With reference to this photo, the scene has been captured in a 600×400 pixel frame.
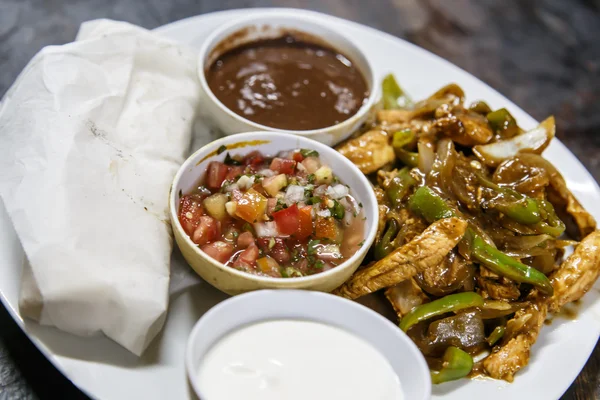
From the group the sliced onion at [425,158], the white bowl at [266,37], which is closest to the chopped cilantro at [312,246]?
the white bowl at [266,37]

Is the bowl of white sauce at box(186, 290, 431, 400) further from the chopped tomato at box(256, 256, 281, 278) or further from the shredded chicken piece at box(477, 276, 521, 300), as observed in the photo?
the shredded chicken piece at box(477, 276, 521, 300)

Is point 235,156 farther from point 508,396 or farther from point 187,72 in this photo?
point 508,396

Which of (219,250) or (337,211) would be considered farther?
(337,211)

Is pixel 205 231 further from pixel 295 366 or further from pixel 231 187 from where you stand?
pixel 295 366

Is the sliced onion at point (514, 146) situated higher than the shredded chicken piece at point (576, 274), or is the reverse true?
the sliced onion at point (514, 146)

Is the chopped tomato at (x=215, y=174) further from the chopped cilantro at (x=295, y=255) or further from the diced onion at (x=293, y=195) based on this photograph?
the chopped cilantro at (x=295, y=255)

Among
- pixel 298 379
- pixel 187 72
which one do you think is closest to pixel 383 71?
pixel 187 72

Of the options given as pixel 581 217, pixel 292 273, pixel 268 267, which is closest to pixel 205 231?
pixel 268 267

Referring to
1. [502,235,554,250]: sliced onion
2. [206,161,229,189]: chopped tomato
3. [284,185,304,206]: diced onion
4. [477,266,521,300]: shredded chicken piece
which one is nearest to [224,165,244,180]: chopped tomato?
[206,161,229,189]: chopped tomato
